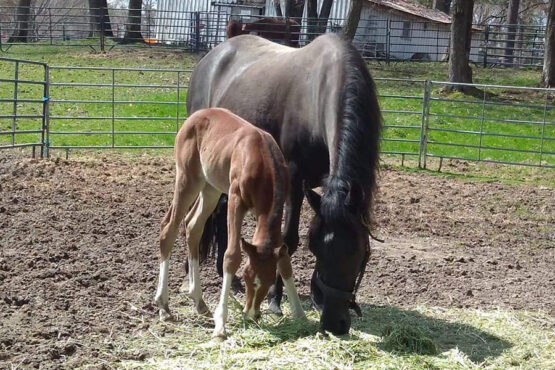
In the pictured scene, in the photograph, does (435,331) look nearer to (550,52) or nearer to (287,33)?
(550,52)

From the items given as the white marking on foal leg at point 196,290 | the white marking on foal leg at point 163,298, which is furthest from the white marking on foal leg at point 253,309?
the white marking on foal leg at point 163,298

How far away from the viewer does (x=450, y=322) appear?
17.6 ft

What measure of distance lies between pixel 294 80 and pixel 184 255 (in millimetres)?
1954

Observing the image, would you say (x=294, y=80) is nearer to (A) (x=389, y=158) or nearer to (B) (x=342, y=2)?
(A) (x=389, y=158)

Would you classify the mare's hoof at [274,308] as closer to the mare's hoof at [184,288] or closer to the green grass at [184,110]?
the mare's hoof at [184,288]

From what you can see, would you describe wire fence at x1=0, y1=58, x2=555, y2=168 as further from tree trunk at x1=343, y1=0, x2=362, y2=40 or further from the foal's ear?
the foal's ear

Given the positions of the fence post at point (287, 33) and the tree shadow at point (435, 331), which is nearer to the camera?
the tree shadow at point (435, 331)

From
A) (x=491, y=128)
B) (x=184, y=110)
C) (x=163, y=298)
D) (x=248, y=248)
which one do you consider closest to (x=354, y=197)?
(x=248, y=248)

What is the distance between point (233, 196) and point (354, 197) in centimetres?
75

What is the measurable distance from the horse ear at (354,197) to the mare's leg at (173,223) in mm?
1233

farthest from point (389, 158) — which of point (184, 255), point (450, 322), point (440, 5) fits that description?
point (440, 5)

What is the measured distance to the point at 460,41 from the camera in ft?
57.8

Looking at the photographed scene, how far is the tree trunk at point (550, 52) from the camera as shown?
18.6 metres

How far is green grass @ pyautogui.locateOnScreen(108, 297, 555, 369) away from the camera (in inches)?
171
